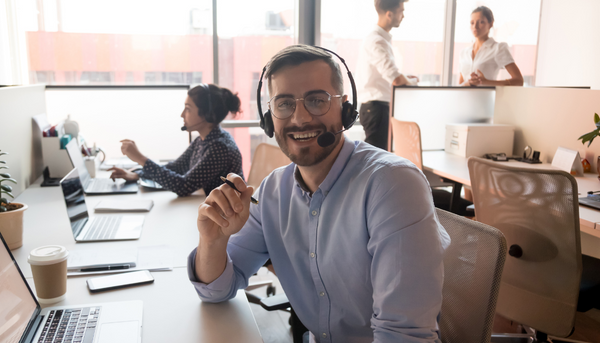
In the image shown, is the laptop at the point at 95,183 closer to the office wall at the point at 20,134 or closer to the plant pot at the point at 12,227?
the office wall at the point at 20,134

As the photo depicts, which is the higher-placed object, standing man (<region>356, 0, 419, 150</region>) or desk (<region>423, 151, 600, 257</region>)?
standing man (<region>356, 0, 419, 150</region>)

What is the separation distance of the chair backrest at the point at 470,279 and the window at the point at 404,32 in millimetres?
3495

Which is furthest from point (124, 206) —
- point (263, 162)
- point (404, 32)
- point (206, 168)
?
point (404, 32)

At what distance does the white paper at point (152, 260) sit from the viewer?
1256 millimetres

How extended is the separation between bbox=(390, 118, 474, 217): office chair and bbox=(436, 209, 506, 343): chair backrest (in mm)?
1388

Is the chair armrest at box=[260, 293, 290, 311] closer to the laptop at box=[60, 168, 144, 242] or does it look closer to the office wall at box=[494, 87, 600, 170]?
the laptop at box=[60, 168, 144, 242]

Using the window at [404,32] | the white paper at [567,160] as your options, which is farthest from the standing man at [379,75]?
the white paper at [567,160]

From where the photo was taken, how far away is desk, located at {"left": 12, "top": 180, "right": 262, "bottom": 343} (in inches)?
37.2

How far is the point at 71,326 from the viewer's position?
3.06ft

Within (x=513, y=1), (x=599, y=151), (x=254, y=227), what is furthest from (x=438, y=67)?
(x=254, y=227)

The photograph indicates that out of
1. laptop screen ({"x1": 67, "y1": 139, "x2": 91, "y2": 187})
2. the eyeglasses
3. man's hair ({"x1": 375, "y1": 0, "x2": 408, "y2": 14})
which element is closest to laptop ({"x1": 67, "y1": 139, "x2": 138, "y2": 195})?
laptop screen ({"x1": 67, "y1": 139, "x2": 91, "y2": 187})

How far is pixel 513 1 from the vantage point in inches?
185

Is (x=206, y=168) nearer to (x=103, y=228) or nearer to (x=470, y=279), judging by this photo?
(x=103, y=228)

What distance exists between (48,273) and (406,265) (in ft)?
2.58
